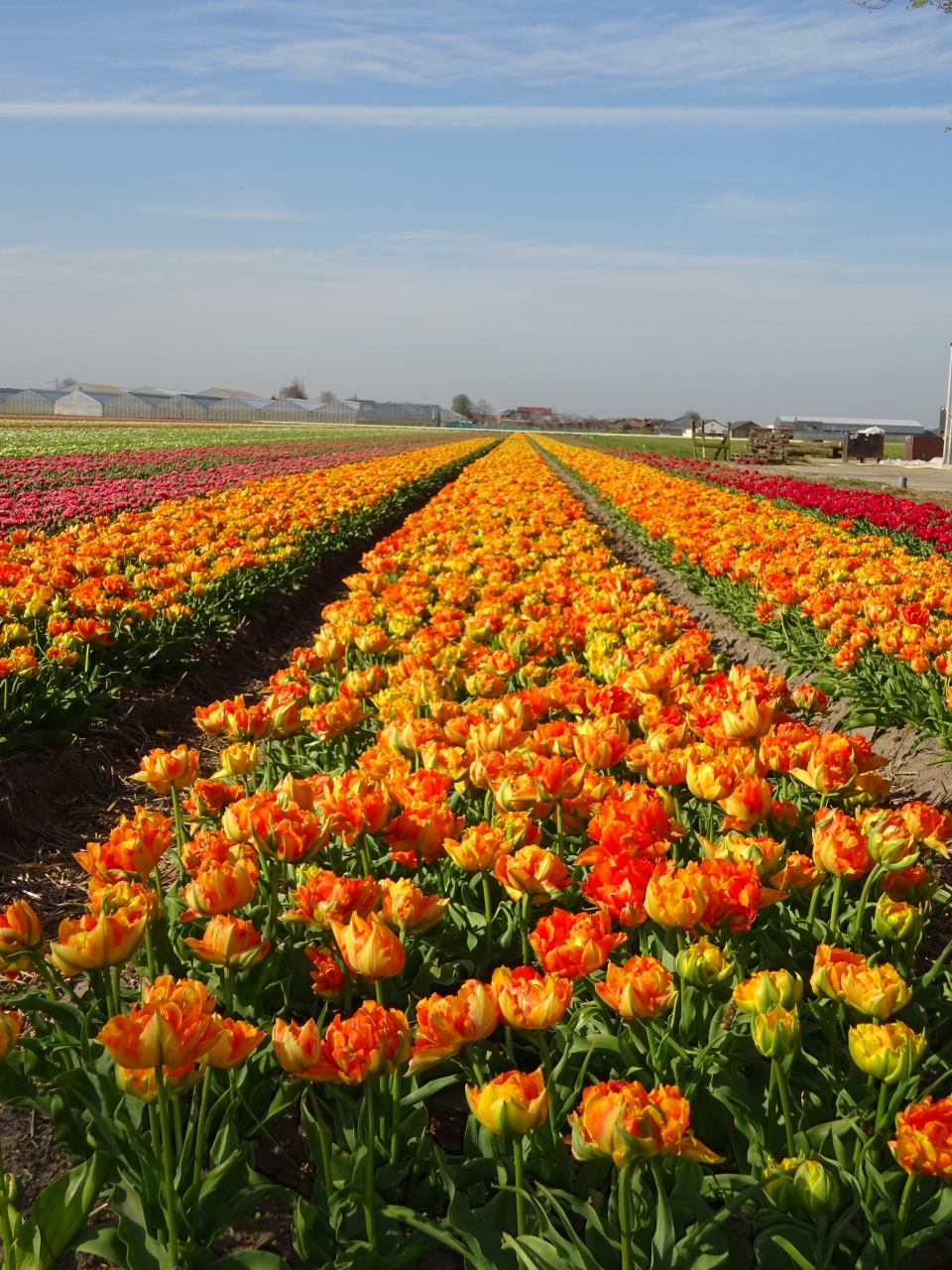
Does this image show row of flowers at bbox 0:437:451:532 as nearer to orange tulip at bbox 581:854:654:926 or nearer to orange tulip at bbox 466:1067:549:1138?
orange tulip at bbox 581:854:654:926

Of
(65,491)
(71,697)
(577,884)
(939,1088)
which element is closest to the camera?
(939,1088)

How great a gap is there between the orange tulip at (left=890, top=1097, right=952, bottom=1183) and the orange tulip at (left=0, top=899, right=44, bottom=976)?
4.79 feet

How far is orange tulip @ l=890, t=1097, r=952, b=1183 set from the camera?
148cm

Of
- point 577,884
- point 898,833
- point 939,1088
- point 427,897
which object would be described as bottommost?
point 939,1088

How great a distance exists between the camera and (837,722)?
555cm

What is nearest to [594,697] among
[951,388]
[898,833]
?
[898,833]

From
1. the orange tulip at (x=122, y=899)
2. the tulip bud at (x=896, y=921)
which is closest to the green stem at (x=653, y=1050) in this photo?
the tulip bud at (x=896, y=921)

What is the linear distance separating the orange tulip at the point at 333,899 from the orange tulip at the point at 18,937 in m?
0.48

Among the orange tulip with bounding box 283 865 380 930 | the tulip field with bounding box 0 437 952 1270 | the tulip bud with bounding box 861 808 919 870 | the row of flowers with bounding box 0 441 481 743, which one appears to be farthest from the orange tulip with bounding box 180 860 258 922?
the row of flowers with bounding box 0 441 481 743

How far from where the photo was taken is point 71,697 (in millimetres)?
5262

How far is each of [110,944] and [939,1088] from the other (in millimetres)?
1795

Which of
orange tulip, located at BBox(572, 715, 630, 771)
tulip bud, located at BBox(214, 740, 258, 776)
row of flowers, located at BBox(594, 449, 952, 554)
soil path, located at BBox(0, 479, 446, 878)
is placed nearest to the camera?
orange tulip, located at BBox(572, 715, 630, 771)

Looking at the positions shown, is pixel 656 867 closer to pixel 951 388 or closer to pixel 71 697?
pixel 71 697

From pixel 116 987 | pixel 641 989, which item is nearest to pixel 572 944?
pixel 641 989
